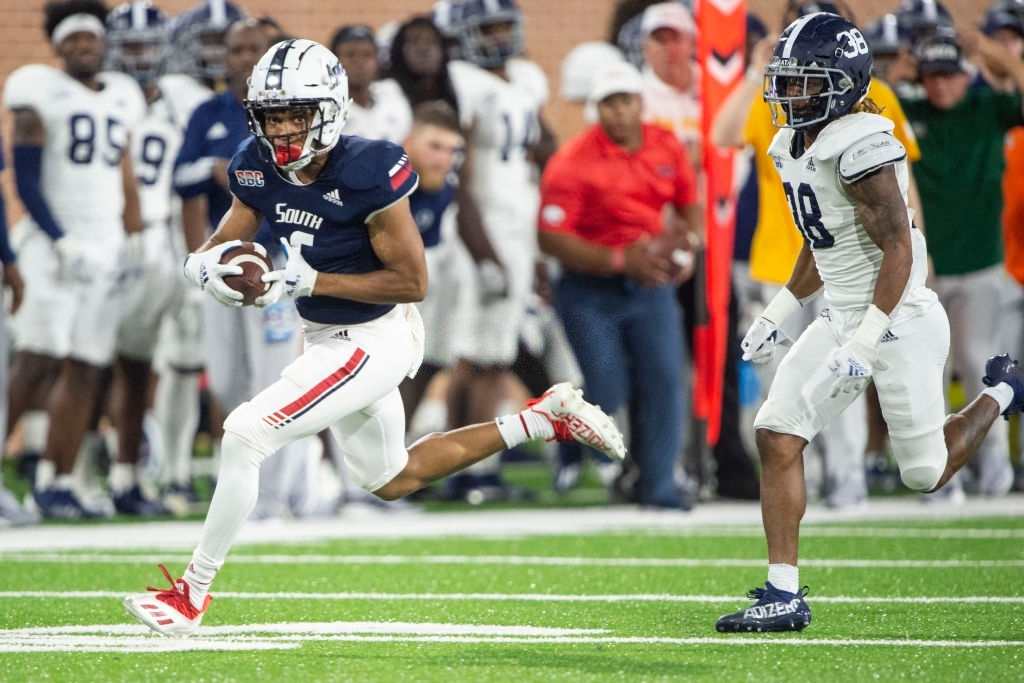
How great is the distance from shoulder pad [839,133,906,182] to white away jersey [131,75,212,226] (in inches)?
218

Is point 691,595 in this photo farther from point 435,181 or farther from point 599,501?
point 599,501

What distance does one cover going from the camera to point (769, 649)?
16.8 feet

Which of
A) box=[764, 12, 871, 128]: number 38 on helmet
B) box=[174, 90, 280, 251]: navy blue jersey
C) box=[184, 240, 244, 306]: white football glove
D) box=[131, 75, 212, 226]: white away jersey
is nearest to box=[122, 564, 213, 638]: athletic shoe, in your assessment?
box=[184, 240, 244, 306]: white football glove

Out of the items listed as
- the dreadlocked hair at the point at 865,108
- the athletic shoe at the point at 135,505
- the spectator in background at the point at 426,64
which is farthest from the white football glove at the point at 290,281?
the spectator in background at the point at 426,64

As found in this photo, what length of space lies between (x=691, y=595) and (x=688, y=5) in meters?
5.03

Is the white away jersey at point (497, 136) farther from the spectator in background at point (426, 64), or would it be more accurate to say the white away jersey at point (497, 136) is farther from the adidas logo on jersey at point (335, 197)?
the adidas logo on jersey at point (335, 197)

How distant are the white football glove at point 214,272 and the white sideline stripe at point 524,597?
1.30m

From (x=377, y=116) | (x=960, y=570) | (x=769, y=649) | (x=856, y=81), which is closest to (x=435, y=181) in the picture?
(x=377, y=116)

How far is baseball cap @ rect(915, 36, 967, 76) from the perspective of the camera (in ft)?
31.6

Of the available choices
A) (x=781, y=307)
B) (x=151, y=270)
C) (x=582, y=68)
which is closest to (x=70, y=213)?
(x=151, y=270)

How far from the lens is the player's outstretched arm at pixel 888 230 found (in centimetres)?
537

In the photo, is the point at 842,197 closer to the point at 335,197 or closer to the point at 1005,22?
the point at 335,197

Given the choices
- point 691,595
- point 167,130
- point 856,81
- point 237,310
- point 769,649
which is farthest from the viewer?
point 167,130

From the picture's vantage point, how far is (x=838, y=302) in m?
5.68
